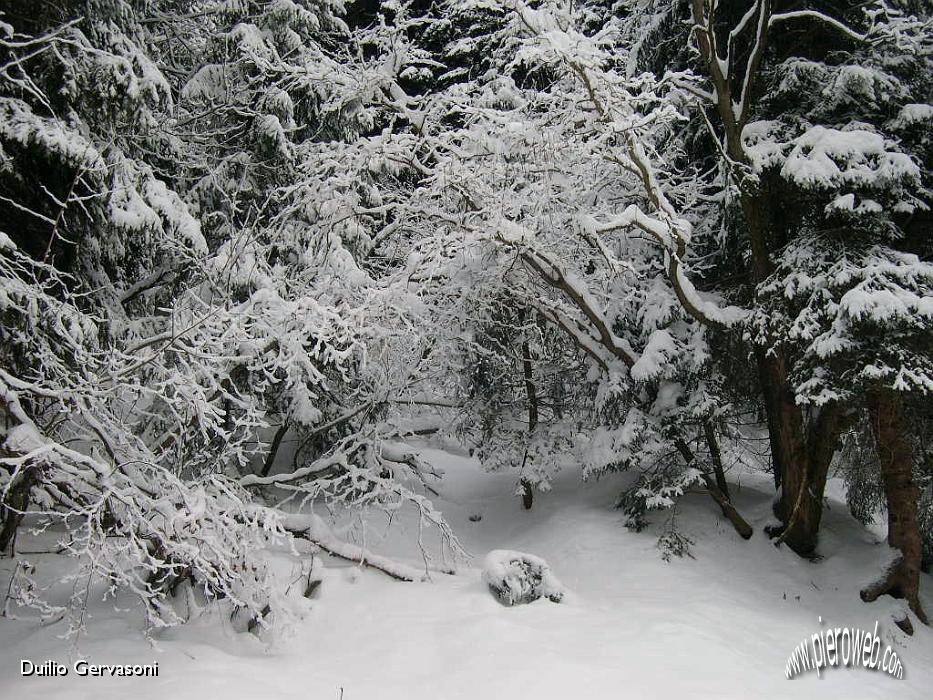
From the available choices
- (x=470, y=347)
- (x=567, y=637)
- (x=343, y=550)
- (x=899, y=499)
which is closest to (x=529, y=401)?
(x=470, y=347)

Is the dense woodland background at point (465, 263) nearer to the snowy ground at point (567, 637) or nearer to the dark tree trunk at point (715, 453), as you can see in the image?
the dark tree trunk at point (715, 453)

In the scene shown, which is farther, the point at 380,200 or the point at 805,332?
the point at 380,200

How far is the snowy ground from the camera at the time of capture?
4.38 m

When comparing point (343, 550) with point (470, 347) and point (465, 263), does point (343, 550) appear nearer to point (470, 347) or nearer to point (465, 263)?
point (470, 347)

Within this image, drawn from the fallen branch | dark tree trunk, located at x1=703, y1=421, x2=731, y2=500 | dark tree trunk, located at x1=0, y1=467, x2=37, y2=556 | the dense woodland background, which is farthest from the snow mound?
dark tree trunk, located at x1=0, y1=467, x2=37, y2=556

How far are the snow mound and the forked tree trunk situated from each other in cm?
321

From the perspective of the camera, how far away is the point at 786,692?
4672mm

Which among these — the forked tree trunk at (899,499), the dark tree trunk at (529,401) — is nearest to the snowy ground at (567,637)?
the forked tree trunk at (899,499)

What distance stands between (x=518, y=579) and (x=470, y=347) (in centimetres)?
329

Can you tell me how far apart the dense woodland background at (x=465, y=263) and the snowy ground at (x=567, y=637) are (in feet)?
1.15

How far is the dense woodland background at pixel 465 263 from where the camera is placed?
5078 millimetres

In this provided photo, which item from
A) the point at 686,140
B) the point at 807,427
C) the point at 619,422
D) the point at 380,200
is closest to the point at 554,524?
the point at 619,422

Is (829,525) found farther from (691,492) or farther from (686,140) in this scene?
(686,140)

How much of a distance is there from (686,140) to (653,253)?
1.50 meters
